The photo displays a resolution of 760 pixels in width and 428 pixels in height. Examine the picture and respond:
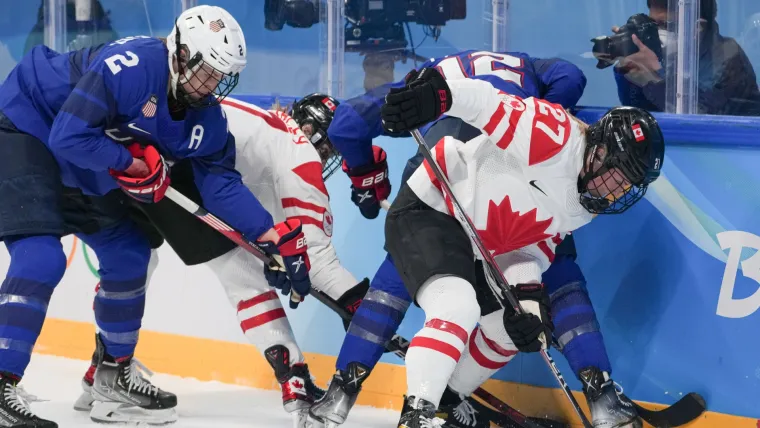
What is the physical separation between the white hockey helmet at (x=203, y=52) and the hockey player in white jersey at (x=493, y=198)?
589 mm

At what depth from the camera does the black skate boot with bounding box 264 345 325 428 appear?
11.7ft

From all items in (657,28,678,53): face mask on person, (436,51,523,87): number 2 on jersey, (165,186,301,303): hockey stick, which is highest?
(657,28,678,53): face mask on person

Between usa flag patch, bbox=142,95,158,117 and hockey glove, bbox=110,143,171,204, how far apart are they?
10 cm

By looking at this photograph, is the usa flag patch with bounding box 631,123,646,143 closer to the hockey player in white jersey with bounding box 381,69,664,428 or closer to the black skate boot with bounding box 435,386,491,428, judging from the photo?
the hockey player in white jersey with bounding box 381,69,664,428

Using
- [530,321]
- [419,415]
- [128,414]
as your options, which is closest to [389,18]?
[530,321]

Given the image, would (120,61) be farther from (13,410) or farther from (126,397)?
(126,397)

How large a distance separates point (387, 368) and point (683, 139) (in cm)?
127

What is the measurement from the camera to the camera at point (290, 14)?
4.52 metres

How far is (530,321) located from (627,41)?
1090 millimetres

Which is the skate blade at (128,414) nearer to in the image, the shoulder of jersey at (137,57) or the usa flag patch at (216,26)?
the shoulder of jersey at (137,57)

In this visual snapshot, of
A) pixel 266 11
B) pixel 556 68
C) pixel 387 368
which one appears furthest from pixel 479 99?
pixel 266 11

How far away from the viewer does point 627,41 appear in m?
3.76

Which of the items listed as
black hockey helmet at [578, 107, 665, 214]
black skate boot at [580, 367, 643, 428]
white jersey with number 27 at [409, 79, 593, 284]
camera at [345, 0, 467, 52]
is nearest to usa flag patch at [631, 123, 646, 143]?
black hockey helmet at [578, 107, 665, 214]

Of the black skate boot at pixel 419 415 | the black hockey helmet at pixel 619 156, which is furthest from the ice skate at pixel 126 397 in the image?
the black hockey helmet at pixel 619 156
